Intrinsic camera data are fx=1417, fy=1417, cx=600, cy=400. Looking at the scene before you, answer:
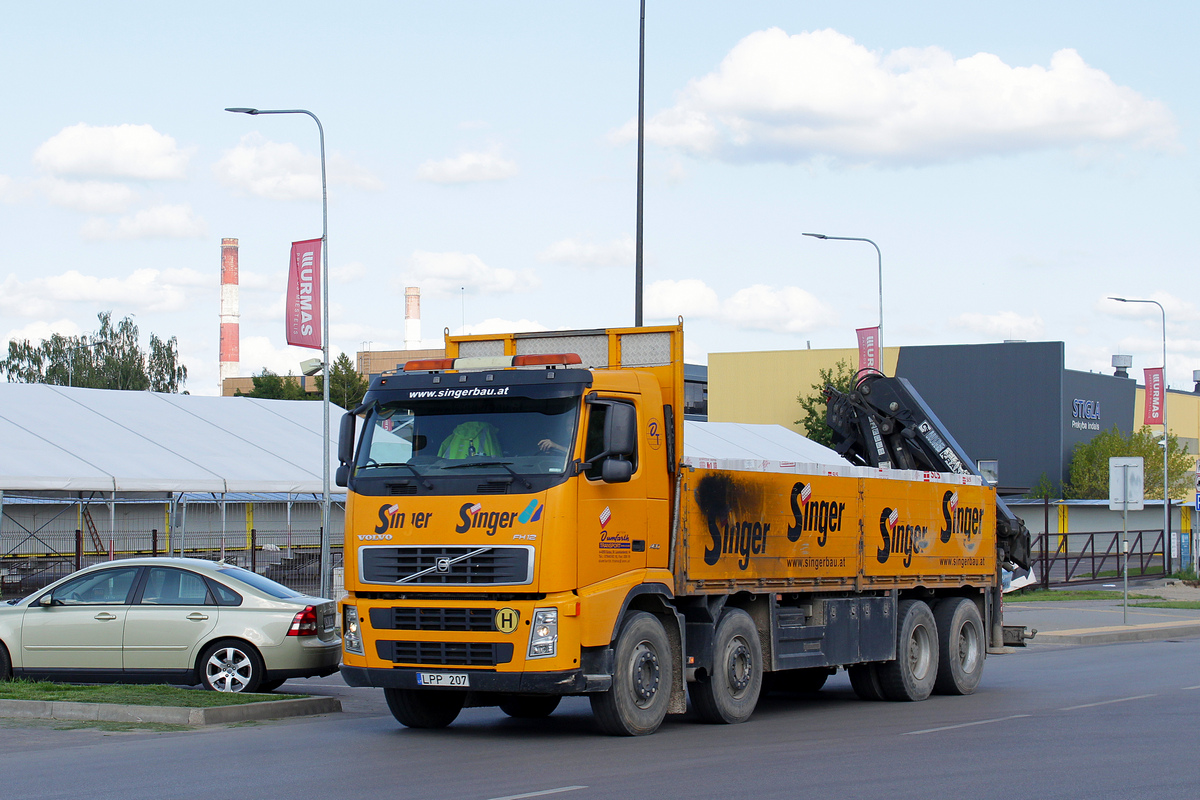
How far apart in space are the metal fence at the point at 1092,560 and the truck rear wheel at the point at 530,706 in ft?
88.7

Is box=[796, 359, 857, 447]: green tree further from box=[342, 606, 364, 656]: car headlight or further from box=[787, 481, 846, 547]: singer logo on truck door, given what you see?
box=[342, 606, 364, 656]: car headlight

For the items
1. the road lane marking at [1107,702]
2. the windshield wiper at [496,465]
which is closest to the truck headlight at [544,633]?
the windshield wiper at [496,465]

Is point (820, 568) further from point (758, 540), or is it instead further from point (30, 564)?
point (30, 564)

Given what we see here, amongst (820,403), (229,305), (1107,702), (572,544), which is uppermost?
(229,305)

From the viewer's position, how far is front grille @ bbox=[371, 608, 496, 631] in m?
11.3

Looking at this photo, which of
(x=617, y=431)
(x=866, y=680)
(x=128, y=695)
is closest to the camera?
(x=617, y=431)

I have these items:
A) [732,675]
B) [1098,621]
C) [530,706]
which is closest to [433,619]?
[530,706]

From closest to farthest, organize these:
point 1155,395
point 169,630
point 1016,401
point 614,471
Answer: point 614,471
point 169,630
point 1155,395
point 1016,401

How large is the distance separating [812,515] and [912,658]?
2.98 metres

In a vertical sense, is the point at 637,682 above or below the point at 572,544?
below

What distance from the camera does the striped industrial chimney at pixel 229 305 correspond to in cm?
9069

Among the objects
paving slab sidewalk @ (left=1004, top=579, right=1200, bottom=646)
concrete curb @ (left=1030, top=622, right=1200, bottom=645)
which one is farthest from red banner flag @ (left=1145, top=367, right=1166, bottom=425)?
concrete curb @ (left=1030, top=622, right=1200, bottom=645)

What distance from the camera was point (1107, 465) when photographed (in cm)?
6900

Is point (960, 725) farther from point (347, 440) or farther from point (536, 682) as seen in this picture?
point (347, 440)
